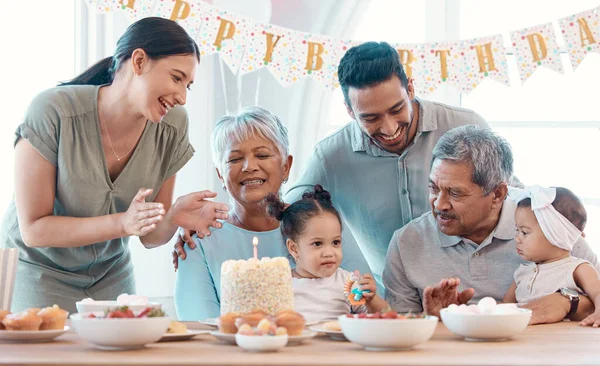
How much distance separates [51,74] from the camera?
3488 mm

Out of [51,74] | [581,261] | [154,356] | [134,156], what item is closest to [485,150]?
[581,261]

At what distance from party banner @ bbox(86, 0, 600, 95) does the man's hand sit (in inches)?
52.8

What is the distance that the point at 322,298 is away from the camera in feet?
6.73

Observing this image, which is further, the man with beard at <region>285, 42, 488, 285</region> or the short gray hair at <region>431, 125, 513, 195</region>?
the man with beard at <region>285, 42, 488, 285</region>

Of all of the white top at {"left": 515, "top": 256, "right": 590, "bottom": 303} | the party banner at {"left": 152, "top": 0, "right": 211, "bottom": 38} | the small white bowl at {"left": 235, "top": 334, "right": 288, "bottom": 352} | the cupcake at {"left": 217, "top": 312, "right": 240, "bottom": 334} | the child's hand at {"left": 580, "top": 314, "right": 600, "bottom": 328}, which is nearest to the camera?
the small white bowl at {"left": 235, "top": 334, "right": 288, "bottom": 352}

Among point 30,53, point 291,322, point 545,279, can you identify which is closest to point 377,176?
point 545,279

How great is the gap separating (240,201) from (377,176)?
50cm

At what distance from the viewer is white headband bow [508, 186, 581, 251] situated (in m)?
1.99

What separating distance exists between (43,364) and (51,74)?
2.58 m

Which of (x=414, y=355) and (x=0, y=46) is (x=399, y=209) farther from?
(x=0, y=46)

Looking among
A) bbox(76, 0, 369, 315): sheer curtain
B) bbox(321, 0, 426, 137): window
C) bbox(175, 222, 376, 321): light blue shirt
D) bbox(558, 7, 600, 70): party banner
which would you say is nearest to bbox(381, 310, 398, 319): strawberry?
bbox(175, 222, 376, 321): light blue shirt

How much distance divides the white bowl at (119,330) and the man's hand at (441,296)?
0.73m

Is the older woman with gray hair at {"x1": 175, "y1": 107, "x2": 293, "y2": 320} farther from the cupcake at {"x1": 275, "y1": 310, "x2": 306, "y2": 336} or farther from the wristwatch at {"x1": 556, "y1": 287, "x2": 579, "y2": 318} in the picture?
the cupcake at {"x1": 275, "y1": 310, "x2": 306, "y2": 336}

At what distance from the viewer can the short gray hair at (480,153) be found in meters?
2.11
